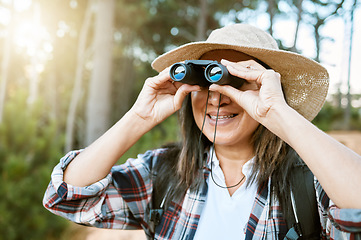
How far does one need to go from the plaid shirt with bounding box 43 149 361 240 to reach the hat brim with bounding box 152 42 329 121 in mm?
480

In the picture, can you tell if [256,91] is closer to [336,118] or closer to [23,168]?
[23,168]

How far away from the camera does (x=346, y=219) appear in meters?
1.04

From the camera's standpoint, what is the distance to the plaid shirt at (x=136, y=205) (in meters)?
1.35

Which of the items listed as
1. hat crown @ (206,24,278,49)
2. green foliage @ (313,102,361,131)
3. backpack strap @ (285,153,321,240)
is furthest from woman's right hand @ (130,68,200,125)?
green foliage @ (313,102,361,131)

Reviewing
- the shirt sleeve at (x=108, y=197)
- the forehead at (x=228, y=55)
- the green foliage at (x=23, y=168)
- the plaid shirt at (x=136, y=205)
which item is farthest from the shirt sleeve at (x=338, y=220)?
the green foliage at (x=23, y=168)

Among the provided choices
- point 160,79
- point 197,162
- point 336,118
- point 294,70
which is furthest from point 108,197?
point 336,118

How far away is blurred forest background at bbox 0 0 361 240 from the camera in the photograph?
3.44 meters

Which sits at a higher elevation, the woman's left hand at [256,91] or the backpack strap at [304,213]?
the woman's left hand at [256,91]

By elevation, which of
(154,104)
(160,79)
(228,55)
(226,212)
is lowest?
(226,212)

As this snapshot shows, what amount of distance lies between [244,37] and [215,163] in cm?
69

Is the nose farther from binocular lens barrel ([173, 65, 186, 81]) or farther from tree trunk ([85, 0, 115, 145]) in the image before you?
tree trunk ([85, 0, 115, 145])

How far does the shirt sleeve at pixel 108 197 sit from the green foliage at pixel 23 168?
2196mm

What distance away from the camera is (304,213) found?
129 centimetres

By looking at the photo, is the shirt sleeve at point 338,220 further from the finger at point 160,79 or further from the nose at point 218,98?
the finger at point 160,79
